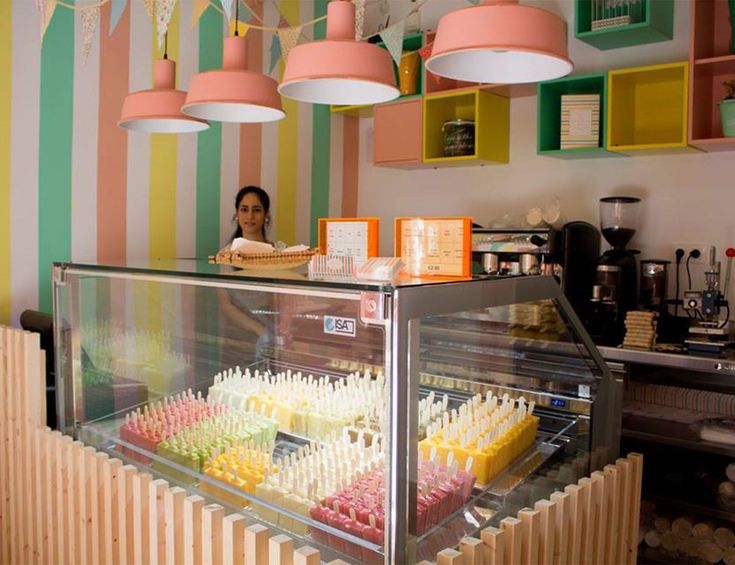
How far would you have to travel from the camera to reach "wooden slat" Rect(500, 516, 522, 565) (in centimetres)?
151

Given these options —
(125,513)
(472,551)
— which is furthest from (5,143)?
(472,551)

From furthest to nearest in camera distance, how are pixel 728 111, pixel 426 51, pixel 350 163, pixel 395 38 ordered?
pixel 350 163
pixel 426 51
pixel 728 111
pixel 395 38

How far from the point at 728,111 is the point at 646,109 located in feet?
2.12

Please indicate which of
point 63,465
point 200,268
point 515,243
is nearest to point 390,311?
point 200,268

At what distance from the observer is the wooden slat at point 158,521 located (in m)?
1.88

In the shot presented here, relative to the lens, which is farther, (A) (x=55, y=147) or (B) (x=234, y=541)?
(A) (x=55, y=147)

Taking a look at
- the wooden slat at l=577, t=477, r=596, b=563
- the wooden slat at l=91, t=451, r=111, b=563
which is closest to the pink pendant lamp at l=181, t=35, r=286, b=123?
the wooden slat at l=91, t=451, r=111, b=563

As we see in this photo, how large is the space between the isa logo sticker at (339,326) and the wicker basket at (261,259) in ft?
1.48

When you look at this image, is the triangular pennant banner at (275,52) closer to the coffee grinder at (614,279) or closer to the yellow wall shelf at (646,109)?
the yellow wall shelf at (646,109)

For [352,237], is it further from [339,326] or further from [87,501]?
[87,501]

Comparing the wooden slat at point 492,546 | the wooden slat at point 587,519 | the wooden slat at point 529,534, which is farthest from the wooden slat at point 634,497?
the wooden slat at point 492,546

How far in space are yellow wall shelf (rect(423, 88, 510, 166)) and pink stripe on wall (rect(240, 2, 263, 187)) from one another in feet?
3.79

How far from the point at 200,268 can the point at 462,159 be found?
8.31 feet

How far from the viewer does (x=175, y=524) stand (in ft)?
5.90
